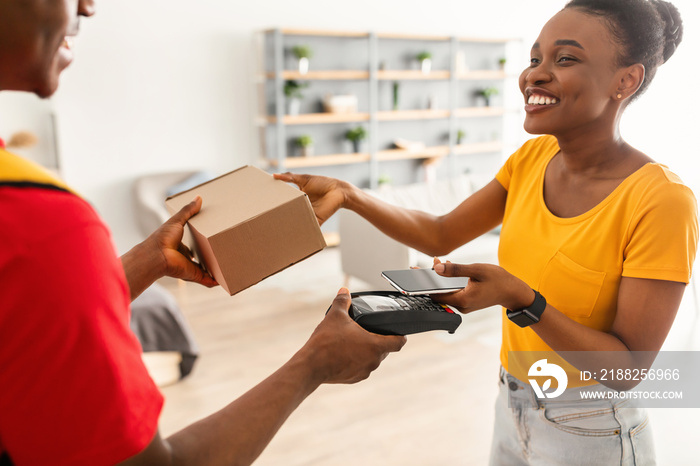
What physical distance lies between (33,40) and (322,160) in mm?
5071

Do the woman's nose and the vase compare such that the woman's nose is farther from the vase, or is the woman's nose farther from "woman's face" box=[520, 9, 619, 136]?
the vase

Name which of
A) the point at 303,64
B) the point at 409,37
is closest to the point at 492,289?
the point at 303,64

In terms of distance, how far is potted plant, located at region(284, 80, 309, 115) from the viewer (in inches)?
209

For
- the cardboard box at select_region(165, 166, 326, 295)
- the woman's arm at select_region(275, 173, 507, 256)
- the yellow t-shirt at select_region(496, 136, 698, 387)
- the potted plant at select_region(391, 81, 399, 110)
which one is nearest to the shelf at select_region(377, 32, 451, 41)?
the potted plant at select_region(391, 81, 399, 110)

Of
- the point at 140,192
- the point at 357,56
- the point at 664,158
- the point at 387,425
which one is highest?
the point at 357,56

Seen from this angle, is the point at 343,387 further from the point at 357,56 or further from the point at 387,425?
the point at 357,56

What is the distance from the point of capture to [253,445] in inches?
27.5

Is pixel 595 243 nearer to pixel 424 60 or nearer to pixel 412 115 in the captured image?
pixel 412 115

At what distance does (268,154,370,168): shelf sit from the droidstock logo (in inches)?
171

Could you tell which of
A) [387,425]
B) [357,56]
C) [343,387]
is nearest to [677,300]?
[387,425]

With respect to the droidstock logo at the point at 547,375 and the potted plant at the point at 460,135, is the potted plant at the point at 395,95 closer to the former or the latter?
the potted plant at the point at 460,135

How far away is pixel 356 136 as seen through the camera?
5762 millimetres

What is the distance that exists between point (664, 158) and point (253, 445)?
12.9 feet

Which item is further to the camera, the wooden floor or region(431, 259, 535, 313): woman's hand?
the wooden floor
